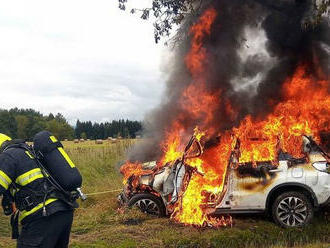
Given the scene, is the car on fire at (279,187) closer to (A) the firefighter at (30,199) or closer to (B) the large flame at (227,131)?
(B) the large flame at (227,131)

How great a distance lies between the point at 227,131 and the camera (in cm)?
1073

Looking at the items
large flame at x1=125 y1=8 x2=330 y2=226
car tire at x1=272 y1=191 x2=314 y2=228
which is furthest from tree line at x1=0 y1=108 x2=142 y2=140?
car tire at x1=272 y1=191 x2=314 y2=228

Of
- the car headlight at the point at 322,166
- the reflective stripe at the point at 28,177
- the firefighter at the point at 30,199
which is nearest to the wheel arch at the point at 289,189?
the car headlight at the point at 322,166

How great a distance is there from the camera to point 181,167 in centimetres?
934

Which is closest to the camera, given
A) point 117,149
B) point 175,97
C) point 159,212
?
point 159,212

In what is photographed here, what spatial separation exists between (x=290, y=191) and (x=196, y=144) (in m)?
2.30

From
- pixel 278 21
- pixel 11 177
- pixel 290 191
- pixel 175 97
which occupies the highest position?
pixel 278 21

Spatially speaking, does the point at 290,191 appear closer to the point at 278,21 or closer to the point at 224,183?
the point at 224,183

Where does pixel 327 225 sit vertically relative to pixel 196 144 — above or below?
below

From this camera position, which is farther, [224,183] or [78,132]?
[78,132]

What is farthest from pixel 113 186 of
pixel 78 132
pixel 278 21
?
pixel 78 132

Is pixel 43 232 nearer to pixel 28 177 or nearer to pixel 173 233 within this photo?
pixel 28 177

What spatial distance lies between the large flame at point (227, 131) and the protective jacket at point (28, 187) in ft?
15.9

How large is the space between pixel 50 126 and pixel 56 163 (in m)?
30.8
